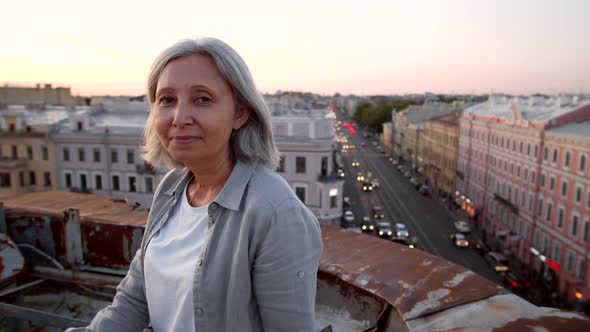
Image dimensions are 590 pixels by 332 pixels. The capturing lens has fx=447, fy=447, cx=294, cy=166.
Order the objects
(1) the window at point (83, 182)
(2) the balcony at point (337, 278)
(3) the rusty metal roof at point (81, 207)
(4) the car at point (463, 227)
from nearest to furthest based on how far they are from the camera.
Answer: (2) the balcony at point (337, 278) → (3) the rusty metal roof at point (81, 207) → (1) the window at point (83, 182) → (4) the car at point (463, 227)

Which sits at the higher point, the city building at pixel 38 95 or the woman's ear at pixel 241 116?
the city building at pixel 38 95

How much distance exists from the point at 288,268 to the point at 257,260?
0.10m

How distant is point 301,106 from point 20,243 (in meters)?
22.5

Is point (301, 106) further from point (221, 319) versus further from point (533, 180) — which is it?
point (221, 319)

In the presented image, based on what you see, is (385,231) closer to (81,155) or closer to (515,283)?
(515,283)

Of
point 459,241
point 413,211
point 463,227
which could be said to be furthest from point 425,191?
point 459,241

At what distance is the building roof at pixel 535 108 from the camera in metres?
23.7

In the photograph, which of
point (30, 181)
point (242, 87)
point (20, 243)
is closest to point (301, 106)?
point (30, 181)

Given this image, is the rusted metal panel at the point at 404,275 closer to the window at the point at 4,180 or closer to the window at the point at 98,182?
the window at the point at 98,182

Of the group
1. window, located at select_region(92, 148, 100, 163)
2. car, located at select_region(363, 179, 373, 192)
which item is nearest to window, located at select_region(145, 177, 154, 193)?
window, located at select_region(92, 148, 100, 163)

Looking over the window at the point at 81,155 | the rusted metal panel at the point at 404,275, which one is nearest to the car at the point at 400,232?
the window at the point at 81,155

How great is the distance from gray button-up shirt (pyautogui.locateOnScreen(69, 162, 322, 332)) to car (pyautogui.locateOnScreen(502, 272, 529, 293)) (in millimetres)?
21380

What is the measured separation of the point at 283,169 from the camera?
20.5 m

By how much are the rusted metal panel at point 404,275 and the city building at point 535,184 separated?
66.1ft
